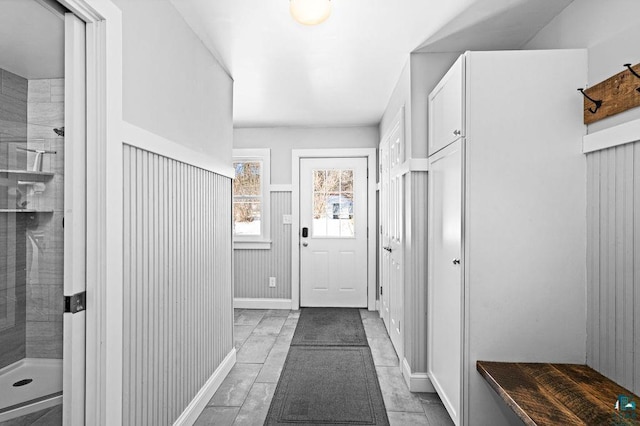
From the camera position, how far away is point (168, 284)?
198cm

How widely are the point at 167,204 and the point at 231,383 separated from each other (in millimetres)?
1531

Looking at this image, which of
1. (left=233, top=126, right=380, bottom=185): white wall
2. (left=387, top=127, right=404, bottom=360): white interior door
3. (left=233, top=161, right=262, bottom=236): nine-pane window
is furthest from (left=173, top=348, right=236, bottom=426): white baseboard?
(left=233, top=126, right=380, bottom=185): white wall

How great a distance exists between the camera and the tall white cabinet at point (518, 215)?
72.7 inches

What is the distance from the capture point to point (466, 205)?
1.91 m

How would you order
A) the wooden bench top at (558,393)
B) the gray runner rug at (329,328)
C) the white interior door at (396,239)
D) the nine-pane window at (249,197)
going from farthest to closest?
the nine-pane window at (249,197) < the gray runner rug at (329,328) < the white interior door at (396,239) < the wooden bench top at (558,393)

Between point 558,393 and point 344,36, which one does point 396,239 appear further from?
point 558,393

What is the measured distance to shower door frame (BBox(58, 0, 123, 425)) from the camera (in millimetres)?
1408

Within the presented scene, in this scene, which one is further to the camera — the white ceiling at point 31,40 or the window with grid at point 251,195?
the window with grid at point 251,195

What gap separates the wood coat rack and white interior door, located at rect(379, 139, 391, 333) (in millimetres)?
2127

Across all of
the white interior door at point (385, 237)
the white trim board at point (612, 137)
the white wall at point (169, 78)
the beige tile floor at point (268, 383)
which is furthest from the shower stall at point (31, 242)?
the white interior door at point (385, 237)

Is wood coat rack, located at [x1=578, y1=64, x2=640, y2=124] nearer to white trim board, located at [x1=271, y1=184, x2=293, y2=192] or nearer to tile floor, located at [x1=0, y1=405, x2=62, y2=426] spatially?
tile floor, located at [x1=0, y1=405, x2=62, y2=426]

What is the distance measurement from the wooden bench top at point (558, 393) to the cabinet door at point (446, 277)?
10.4 inches

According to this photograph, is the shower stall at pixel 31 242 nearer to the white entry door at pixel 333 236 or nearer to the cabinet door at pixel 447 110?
the cabinet door at pixel 447 110

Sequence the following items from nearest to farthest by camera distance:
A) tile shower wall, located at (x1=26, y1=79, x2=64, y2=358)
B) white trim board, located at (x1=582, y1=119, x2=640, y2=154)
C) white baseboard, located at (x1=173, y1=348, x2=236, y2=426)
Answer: tile shower wall, located at (x1=26, y1=79, x2=64, y2=358) < white trim board, located at (x1=582, y1=119, x2=640, y2=154) < white baseboard, located at (x1=173, y1=348, x2=236, y2=426)
